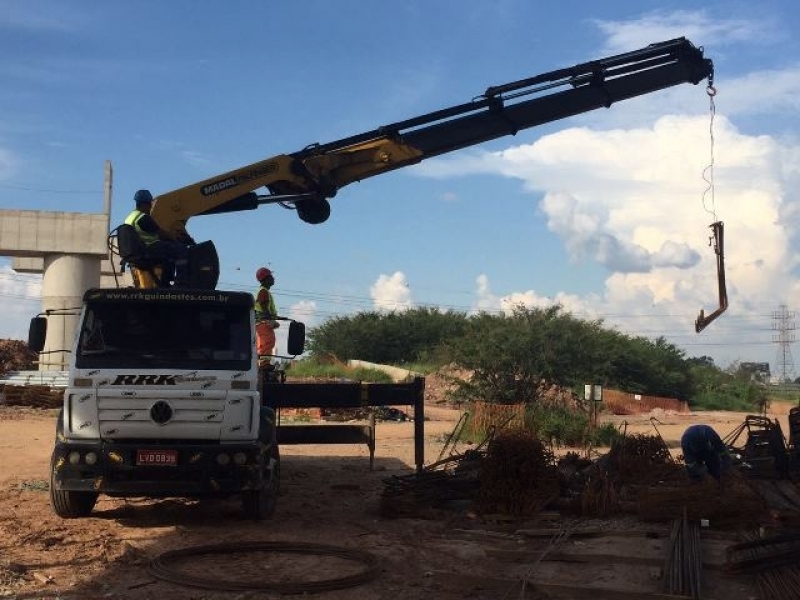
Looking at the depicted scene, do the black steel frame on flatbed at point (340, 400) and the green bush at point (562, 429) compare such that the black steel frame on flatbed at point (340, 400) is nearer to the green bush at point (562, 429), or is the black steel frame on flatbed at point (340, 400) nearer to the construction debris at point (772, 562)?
the construction debris at point (772, 562)

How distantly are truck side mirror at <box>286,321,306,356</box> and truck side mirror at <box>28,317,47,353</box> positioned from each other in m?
2.70

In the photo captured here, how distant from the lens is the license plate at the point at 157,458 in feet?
30.6

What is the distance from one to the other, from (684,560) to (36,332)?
705cm

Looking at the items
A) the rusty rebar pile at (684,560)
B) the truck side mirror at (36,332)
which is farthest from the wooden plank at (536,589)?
the truck side mirror at (36,332)

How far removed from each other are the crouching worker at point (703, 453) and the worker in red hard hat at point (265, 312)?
5.55 meters

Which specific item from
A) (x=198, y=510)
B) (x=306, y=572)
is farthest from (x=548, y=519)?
(x=198, y=510)

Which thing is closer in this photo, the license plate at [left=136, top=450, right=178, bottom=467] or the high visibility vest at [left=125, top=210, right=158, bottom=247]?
the license plate at [left=136, top=450, right=178, bottom=467]

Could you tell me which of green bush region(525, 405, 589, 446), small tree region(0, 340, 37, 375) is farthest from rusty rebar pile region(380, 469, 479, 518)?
small tree region(0, 340, 37, 375)

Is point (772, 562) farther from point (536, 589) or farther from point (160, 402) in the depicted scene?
point (160, 402)

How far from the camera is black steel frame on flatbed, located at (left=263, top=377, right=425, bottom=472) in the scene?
1242cm

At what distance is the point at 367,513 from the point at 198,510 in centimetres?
207

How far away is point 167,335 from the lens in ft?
32.4

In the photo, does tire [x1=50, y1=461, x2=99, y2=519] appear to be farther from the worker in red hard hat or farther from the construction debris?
the construction debris

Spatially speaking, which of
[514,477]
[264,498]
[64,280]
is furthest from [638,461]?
[64,280]
